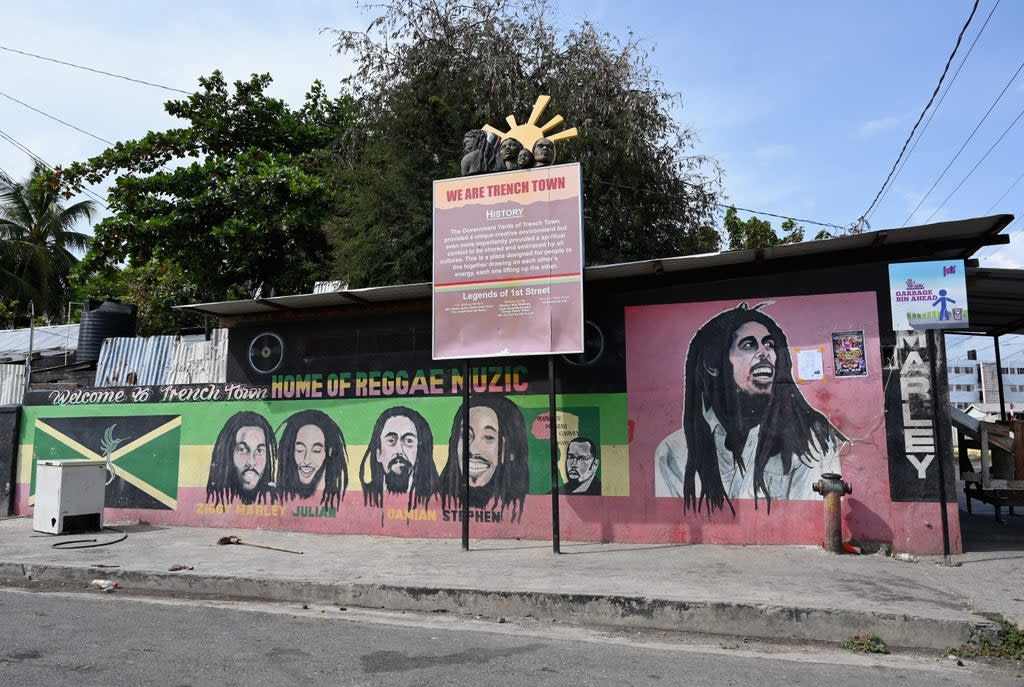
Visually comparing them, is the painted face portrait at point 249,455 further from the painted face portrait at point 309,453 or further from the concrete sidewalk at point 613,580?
the concrete sidewalk at point 613,580

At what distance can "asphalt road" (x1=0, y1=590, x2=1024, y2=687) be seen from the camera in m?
4.70

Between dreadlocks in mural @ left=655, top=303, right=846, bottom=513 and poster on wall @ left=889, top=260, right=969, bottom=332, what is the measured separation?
1.28 m

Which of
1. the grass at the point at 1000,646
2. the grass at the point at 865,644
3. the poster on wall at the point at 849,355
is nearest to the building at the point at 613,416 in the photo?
the poster on wall at the point at 849,355

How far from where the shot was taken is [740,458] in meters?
8.85

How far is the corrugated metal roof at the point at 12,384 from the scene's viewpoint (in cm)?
1385

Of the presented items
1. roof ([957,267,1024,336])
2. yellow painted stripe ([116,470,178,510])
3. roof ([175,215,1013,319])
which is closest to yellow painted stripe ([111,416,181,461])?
yellow painted stripe ([116,470,178,510])

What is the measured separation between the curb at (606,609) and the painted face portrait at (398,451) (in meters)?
2.97

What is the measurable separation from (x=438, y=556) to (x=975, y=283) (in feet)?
22.3

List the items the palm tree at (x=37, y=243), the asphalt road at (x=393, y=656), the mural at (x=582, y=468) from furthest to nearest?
the palm tree at (x=37, y=243) → the mural at (x=582, y=468) → the asphalt road at (x=393, y=656)

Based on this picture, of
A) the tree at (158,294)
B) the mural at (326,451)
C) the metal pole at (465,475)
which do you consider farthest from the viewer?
the tree at (158,294)

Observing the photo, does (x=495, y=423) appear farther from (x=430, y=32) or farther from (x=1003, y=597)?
(x=430, y=32)

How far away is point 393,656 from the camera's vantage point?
204 inches

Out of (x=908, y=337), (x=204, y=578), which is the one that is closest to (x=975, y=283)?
(x=908, y=337)

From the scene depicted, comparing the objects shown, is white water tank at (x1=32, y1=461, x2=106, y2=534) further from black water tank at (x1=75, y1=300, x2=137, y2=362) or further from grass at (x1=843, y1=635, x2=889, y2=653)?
grass at (x1=843, y1=635, x2=889, y2=653)
